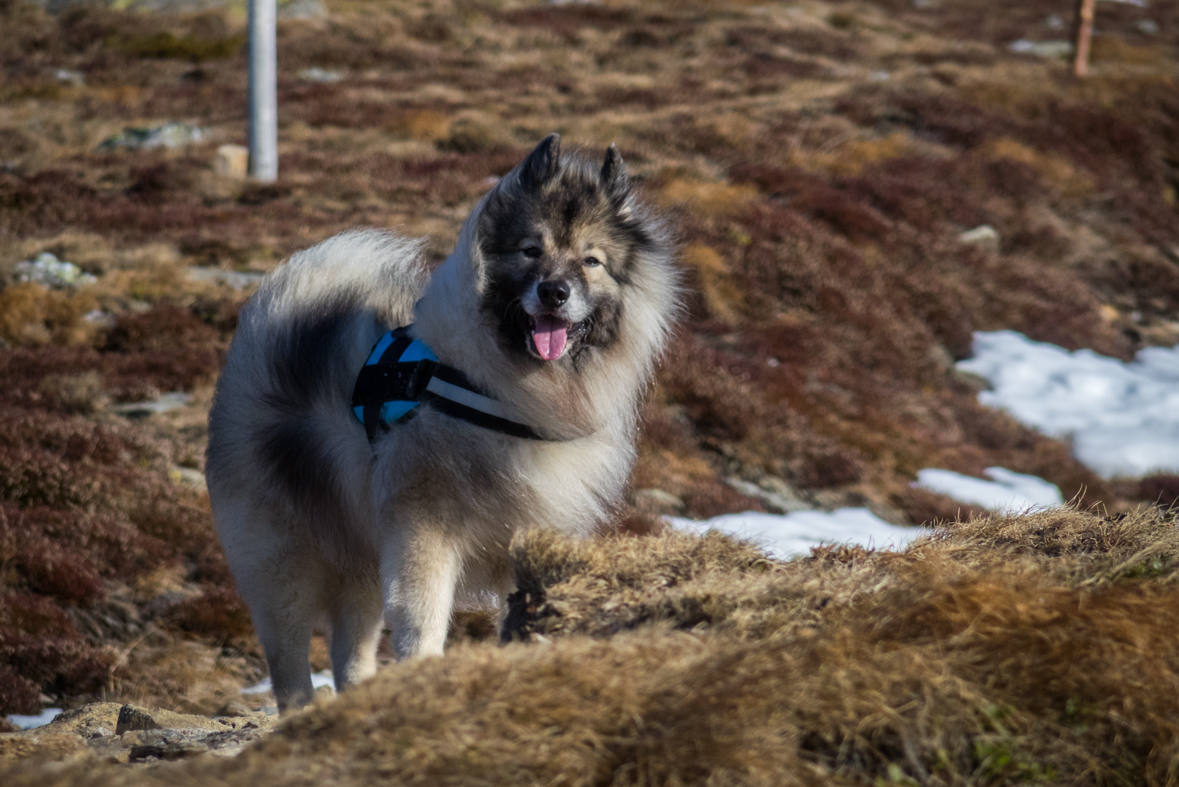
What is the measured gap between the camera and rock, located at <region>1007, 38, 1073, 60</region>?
29422 mm

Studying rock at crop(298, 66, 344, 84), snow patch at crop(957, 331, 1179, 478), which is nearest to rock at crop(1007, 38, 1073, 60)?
snow patch at crop(957, 331, 1179, 478)

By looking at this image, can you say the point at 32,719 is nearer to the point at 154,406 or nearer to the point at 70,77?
the point at 154,406

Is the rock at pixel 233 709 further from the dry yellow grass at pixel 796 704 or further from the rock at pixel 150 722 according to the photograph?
the dry yellow grass at pixel 796 704

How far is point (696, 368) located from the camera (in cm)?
1085

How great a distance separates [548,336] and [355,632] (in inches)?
74.4

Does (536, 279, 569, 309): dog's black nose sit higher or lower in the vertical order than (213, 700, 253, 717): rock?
higher

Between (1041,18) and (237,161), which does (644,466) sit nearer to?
(237,161)

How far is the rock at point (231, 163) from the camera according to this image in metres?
17.3

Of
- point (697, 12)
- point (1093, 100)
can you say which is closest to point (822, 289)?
point (1093, 100)

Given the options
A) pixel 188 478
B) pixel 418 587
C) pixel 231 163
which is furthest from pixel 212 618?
pixel 231 163

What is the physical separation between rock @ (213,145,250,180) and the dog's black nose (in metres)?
15.3

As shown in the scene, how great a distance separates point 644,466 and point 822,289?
555 cm

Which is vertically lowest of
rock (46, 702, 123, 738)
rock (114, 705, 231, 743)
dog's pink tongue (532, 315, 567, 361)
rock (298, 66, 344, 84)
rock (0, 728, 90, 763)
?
rock (46, 702, 123, 738)

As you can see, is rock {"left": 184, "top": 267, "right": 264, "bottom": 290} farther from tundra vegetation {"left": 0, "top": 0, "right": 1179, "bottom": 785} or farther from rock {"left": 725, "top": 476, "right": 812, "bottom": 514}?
rock {"left": 725, "top": 476, "right": 812, "bottom": 514}
